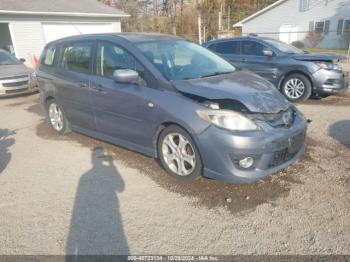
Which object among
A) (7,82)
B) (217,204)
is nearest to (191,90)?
(217,204)

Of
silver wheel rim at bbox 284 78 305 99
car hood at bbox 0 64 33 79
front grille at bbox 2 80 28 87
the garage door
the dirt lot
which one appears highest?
the garage door

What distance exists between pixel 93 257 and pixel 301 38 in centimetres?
3079

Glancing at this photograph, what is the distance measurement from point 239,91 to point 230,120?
20.9 inches

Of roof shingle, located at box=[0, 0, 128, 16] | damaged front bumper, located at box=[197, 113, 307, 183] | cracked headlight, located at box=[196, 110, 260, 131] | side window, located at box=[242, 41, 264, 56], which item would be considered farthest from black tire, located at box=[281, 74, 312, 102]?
roof shingle, located at box=[0, 0, 128, 16]

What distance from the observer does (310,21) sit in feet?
94.8

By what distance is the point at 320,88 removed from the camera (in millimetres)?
7027

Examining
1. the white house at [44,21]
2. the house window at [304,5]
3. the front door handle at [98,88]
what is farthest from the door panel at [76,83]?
the house window at [304,5]

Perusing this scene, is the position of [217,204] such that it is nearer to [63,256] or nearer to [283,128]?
[283,128]

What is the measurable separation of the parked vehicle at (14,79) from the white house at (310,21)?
69.1ft

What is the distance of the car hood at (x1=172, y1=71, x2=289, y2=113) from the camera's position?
3.39 metres

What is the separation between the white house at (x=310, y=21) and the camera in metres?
26.8

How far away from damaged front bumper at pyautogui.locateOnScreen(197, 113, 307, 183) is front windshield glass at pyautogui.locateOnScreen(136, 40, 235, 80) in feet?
3.41

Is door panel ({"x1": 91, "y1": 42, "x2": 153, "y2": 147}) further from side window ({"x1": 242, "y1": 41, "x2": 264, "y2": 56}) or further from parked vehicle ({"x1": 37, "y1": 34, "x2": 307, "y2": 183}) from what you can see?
side window ({"x1": 242, "y1": 41, "x2": 264, "y2": 56})

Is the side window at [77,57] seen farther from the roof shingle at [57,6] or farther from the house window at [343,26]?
the house window at [343,26]
